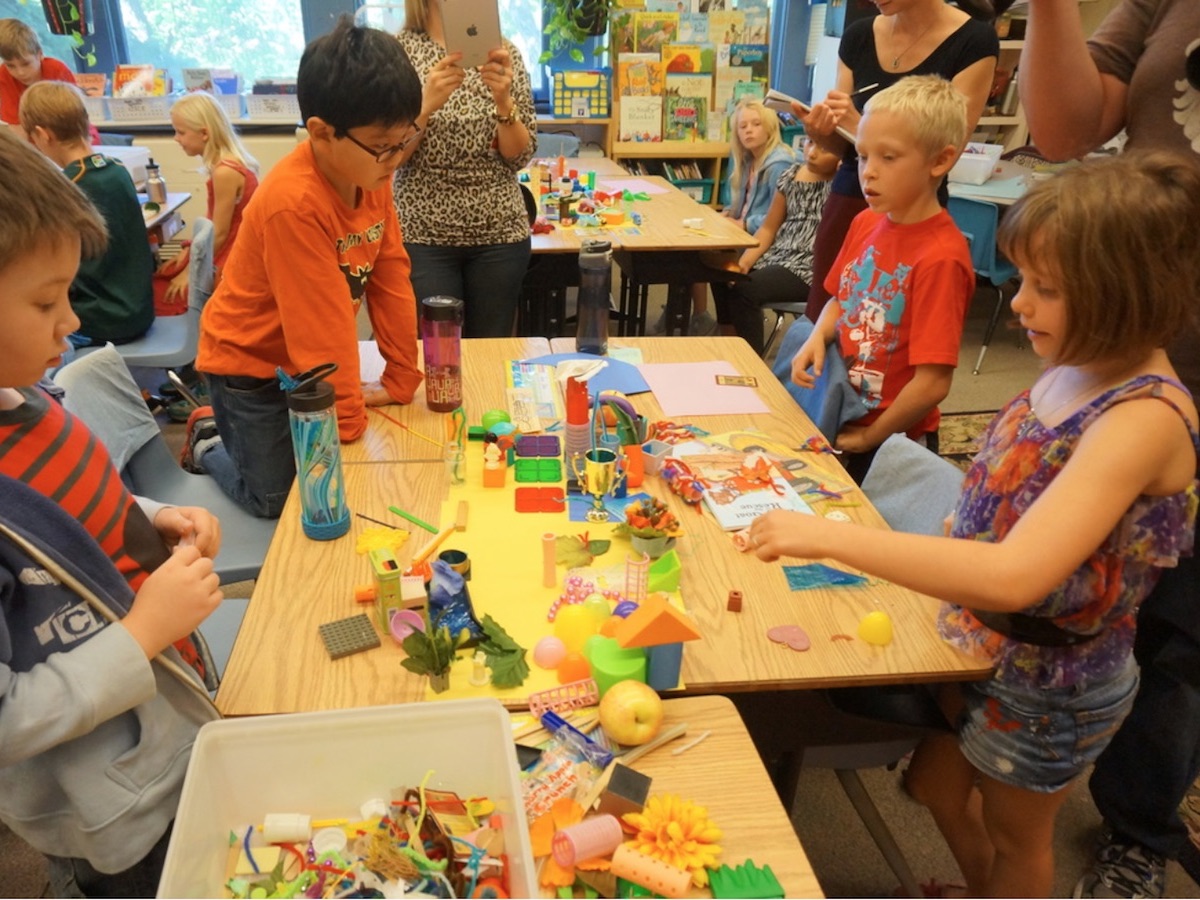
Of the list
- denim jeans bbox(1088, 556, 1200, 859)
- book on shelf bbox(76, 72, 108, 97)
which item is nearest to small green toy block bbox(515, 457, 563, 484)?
denim jeans bbox(1088, 556, 1200, 859)

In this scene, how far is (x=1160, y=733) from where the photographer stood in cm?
152

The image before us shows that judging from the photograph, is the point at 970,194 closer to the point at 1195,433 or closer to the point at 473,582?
the point at 1195,433

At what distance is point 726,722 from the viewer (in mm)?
1023

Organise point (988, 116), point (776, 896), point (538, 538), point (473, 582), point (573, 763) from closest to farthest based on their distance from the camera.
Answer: point (776, 896) < point (573, 763) < point (473, 582) < point (538, 538) < point (988, 116)

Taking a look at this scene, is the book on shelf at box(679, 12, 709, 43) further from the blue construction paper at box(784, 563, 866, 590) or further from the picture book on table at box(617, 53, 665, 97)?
the blue construction paper at box(784, 563, 866, 590)

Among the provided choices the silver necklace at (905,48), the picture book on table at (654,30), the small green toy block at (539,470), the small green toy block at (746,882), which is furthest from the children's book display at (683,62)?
the small green toy block at (746,882)

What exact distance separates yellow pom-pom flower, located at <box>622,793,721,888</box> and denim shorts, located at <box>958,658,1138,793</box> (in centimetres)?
52

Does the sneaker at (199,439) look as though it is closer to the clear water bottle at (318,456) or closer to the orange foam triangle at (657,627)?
the clear water bottle at (318,456)

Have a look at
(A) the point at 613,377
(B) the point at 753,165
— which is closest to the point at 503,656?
(A) the point at 613,377

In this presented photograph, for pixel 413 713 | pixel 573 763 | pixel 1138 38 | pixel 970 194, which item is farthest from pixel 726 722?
pixel 970 194

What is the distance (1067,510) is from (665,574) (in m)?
0.52

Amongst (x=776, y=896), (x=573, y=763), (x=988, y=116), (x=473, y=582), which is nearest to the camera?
(x=776, y=896)

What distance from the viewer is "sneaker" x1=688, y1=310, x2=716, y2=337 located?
3.83 m

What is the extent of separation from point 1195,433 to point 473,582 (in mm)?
964
